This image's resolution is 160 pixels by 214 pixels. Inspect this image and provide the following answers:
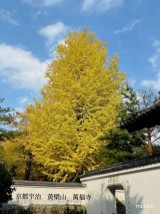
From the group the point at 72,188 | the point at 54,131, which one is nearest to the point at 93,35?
the point at 54,131

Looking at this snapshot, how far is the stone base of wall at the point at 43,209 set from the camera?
20141 millimetres

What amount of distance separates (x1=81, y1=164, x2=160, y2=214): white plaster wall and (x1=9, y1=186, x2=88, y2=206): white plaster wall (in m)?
1.77

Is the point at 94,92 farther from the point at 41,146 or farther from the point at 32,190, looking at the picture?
the point at 32,190

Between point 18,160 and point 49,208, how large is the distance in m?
9.02

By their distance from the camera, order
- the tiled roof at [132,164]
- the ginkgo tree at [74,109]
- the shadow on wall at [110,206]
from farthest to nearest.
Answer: the ginkgo tree at [74,109] → the shadow on wall at [110,206] → the tiled roof at [132,164]

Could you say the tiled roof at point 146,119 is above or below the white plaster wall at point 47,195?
above

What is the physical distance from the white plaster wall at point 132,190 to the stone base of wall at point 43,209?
117 centimetres

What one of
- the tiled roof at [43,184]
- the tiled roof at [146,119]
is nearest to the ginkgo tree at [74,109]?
the tiled roof at [43,184]

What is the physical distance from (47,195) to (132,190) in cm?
776

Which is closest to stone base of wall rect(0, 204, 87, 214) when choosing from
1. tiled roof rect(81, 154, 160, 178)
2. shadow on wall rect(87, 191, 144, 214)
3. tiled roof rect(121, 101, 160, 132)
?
shadow on wall rect(87, 191, 144, 214)

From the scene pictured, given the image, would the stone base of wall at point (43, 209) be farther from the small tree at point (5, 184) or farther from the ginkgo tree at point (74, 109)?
the small tree at point (5, 184)

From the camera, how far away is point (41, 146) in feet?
76.7

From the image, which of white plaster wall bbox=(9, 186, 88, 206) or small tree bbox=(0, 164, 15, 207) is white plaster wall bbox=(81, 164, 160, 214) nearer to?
white plaster wall bbox=(9, 186, 88, 206)

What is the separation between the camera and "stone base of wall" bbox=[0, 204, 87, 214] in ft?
66.1
